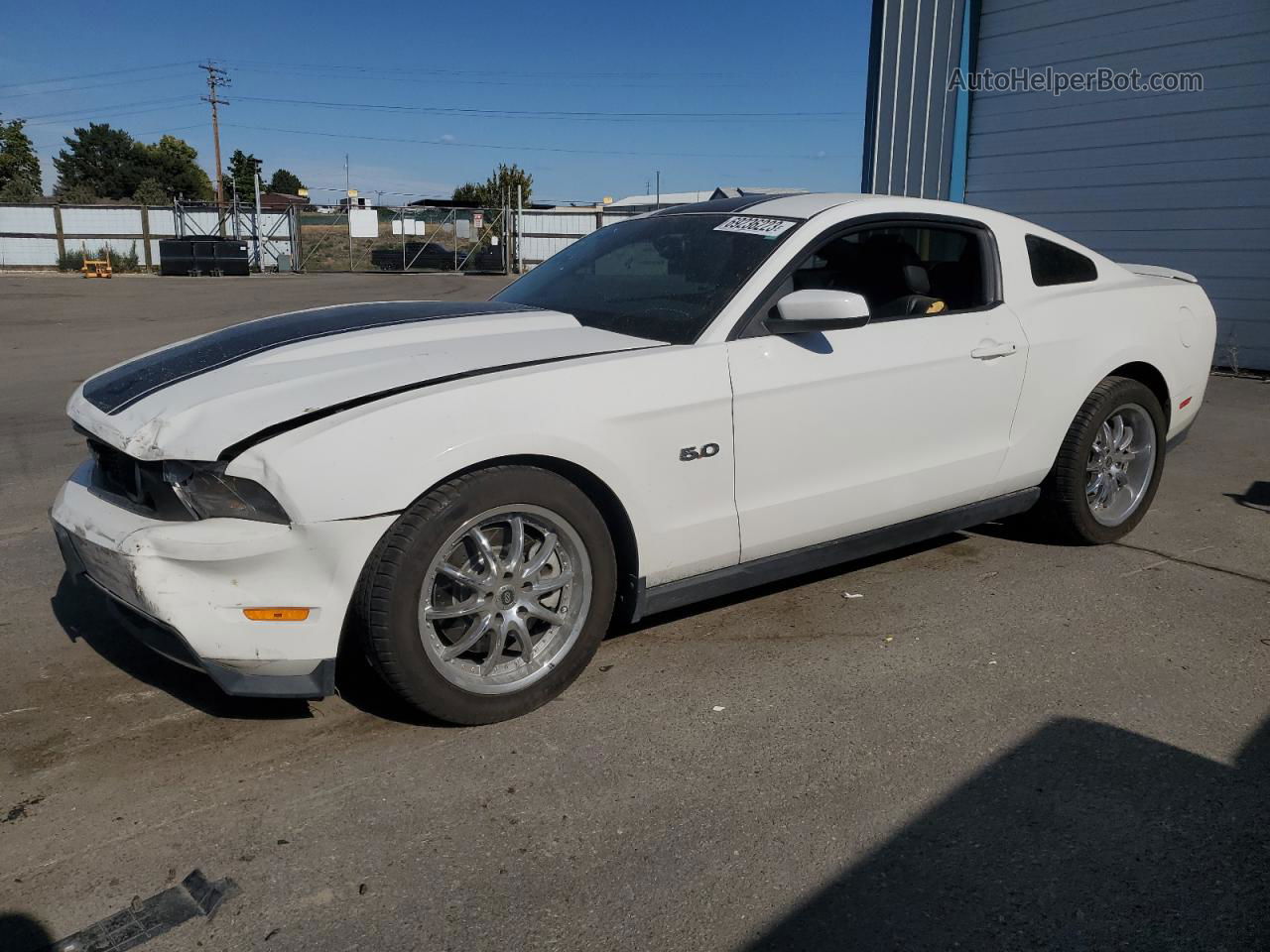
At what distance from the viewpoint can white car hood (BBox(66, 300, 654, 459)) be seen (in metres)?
2.84

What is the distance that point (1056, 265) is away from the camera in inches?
181

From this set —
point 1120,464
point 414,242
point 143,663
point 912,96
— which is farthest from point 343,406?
point 414,242

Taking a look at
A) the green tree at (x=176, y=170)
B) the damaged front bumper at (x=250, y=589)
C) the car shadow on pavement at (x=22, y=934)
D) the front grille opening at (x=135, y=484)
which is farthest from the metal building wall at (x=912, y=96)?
the green tree at (x=176, y=170)

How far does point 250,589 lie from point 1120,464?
158 inches

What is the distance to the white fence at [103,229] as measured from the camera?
36.1 m

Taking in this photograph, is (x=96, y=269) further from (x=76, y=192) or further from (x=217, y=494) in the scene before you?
(x=76, y=192)

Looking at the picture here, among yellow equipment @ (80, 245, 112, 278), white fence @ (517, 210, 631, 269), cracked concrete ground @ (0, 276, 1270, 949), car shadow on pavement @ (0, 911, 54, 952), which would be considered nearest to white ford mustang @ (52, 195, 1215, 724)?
cracked concrete ground @ (0, 276, 1270, 949)

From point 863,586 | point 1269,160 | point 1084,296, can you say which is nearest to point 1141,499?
point 1084,296

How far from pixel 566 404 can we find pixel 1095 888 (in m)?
1.83

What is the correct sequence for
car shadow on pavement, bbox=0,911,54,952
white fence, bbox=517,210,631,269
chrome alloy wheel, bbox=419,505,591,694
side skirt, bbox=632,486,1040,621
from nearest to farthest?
car shadow on pavement, bbox=0,911,54,952
chrome alloy wheel, bbox=419,505,591,694
side skirt, bbox=632,486,1040,621
white fence, bbox=517,210,631,269

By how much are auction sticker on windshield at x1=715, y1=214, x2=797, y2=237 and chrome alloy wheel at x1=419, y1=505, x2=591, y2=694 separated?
56.1 inches

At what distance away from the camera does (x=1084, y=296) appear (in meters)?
4.61

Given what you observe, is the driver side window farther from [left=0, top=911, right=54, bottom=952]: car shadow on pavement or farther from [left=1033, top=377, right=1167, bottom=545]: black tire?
[left=0, top=911, right=54, bottom=952]: car shadow on pavement

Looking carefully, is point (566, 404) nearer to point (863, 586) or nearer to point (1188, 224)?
point (863, 586)
